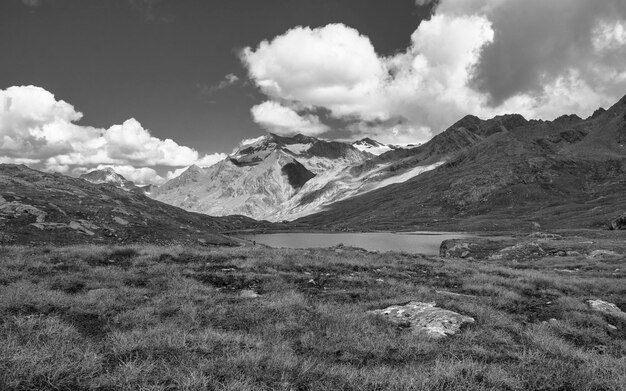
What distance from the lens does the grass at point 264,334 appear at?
6.59 m

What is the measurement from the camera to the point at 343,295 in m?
14.8

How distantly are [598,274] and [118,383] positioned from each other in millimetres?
36211

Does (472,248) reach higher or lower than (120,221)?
lower

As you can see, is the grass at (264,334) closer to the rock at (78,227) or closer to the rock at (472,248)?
the rock at (78,227)

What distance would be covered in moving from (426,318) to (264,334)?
5.53 metres

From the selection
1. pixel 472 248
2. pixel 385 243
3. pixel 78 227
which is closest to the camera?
pixel 78 227

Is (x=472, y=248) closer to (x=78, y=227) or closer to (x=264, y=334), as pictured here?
(x=78, y=227)

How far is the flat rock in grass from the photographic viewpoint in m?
10.9

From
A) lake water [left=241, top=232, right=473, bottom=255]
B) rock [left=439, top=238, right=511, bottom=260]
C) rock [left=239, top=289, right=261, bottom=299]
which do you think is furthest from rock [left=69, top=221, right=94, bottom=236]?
lake water [left=241, top=232, right=473, bottom=255]

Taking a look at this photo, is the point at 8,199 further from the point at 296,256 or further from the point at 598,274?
the point at 598,274

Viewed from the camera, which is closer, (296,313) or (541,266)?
(296,313)

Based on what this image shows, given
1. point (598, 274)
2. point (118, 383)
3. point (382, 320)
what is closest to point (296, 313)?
point (382, 320)

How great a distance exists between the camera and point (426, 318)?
11844 mm

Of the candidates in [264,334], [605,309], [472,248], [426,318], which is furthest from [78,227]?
[472,248]
